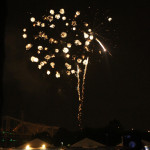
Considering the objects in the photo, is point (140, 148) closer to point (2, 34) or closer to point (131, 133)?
point (131, 133)

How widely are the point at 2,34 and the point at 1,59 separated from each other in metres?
0.41

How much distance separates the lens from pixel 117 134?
52.2 m

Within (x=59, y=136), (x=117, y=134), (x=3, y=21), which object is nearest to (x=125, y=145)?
(x=3, y=21)

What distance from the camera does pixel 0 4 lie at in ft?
12.7

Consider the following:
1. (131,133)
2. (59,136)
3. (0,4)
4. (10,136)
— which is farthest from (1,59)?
(10,136)

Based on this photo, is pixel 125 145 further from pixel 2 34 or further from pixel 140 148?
pixel 2 34

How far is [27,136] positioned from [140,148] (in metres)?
129

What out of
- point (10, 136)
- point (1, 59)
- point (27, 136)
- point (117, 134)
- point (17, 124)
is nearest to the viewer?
point (1, 59)

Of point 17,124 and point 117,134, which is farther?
point 17,124

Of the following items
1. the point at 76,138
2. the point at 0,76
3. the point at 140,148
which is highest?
the point at 76,138

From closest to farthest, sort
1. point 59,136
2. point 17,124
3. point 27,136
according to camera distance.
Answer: point 59,136 → point 17,124 → point 27,136

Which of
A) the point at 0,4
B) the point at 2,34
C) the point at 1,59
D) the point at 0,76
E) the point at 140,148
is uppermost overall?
the point at 0,4

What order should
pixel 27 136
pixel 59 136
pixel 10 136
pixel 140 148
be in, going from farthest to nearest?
pixel 27 136, pixel 10 136, pixel 59 136, pixel 140 148

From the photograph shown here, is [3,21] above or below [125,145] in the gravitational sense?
above
